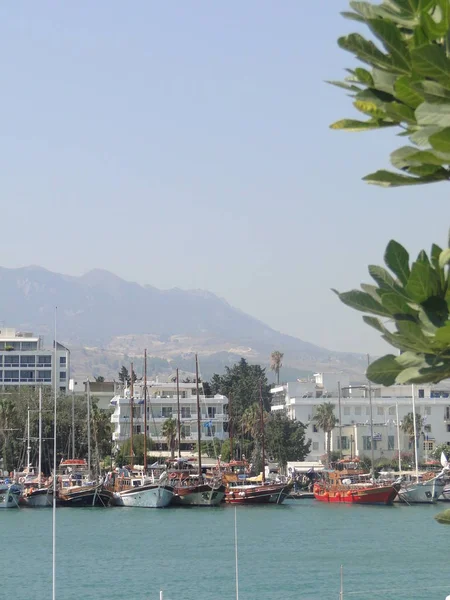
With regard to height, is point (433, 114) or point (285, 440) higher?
point (285, 440)

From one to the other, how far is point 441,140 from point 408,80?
437 mm

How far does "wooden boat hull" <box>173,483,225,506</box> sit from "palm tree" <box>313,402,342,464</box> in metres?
31.1

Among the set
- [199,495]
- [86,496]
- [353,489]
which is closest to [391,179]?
[199,495]

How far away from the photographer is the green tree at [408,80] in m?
4.19

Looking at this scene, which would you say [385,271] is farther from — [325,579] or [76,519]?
[76,519]

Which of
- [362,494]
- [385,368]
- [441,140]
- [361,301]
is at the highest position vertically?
[441,140]

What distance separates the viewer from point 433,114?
4.17 metres

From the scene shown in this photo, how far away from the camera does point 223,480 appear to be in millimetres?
86750

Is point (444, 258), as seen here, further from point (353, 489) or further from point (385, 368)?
point (353, 489)

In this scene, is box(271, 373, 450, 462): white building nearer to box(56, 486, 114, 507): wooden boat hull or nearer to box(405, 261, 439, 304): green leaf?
box(56, 486, 114, 507): wooden boat hull

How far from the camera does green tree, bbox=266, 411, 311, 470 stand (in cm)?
10806

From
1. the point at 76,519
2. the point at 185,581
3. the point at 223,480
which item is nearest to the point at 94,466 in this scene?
the point at 223,480

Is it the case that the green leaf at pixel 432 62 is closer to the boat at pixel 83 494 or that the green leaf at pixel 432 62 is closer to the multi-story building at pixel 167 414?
the boat at pixel 83 494

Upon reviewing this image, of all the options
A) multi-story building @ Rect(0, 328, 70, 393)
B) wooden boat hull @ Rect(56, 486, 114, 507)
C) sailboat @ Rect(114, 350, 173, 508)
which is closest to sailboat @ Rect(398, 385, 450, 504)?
sailboat @ Rect(114, 350, 173, 508)
